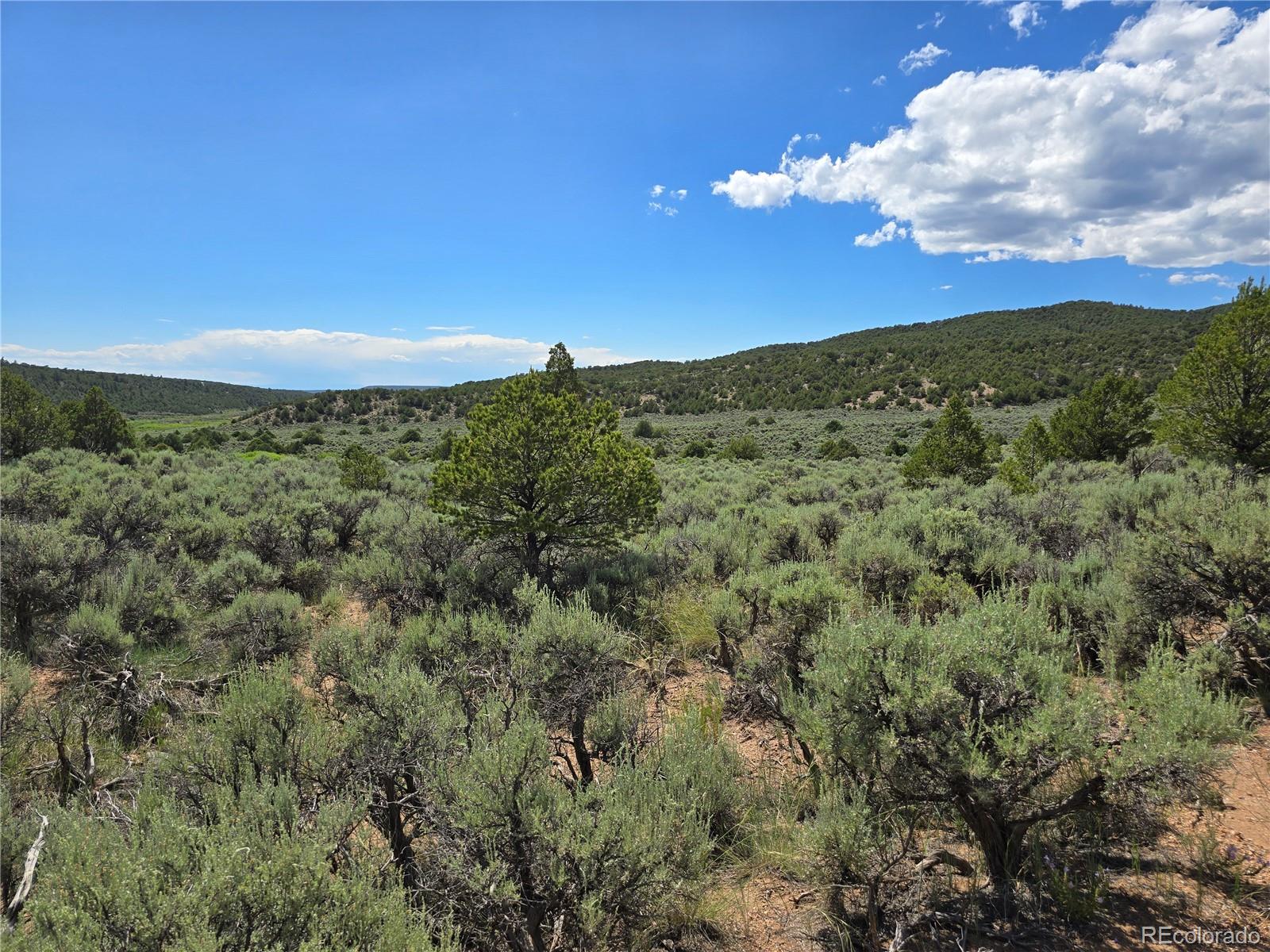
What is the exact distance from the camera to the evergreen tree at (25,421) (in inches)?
878

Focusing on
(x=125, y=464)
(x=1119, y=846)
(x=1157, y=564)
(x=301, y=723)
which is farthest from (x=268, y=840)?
(x=125, y=464)

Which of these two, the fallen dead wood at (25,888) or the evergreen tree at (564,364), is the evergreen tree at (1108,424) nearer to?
the evergreen tree at (564,364)

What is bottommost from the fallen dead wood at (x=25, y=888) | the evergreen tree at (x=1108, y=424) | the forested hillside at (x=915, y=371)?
the fallen dead wood at (x=25, y=888)

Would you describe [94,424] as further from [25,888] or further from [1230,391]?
[1230,391]

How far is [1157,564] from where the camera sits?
5.77 meters

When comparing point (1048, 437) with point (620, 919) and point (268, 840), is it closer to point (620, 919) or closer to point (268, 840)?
point (620, 919)

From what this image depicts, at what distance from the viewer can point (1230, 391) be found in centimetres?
1298

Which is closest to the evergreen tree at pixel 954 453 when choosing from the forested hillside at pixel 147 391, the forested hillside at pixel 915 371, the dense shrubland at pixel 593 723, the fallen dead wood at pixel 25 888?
the dense shrubland at pixel 593 723

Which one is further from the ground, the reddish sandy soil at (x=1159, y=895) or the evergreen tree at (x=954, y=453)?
the evergreen tree at (x=954, y=453)

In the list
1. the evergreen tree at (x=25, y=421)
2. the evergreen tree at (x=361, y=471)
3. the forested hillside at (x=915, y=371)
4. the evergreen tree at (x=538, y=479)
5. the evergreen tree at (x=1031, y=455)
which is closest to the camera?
the evergreen tree at (x=538, y=479)
